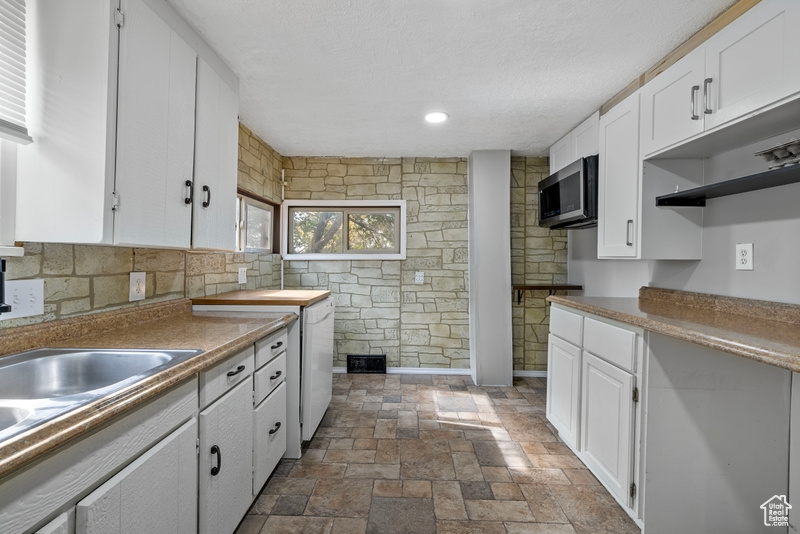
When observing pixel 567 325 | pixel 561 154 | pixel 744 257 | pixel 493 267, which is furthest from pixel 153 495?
pixel 561 154

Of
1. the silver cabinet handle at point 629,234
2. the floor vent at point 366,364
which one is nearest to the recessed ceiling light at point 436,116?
the silver cabinet handle at point 629,234

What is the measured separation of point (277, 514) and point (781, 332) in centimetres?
221

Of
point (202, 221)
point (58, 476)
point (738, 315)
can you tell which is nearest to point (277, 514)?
point (58, 476)

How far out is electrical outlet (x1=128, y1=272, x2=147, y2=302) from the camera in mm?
1715

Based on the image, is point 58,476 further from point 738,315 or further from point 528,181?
point 528,181

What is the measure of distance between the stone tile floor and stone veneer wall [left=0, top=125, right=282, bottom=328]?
1.20m

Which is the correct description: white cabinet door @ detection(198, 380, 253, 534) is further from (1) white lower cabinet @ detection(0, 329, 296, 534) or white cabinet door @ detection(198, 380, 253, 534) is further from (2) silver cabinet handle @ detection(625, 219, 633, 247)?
(2) silver cabinet handle @ detection(625, 219, 633, 247)

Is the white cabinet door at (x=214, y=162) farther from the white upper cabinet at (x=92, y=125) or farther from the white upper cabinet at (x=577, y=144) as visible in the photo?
the white upper cabinet at (x=577, y=144)

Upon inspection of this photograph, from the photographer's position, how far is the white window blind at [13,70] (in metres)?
1.11

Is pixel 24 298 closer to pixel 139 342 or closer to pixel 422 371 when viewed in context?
pixel 139 342

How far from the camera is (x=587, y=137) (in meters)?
2.75

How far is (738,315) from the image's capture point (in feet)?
5.57

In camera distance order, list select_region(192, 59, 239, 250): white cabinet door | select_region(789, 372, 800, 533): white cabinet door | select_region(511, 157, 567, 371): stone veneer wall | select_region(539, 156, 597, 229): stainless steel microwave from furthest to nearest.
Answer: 1. select_region(511, 157, 567, 371): stone veneer wall
2. select_region(539, 156, 597, 229): stainless steel microwave
3. select_region(192, 59, 239, 250): white cabinet door
4. select_region(789, 372, 800, 533): white cabinet door

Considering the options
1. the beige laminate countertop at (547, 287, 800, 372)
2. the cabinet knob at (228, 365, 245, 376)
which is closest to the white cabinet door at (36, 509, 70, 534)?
the cabinet knob at (228, 365, 245, 376)
